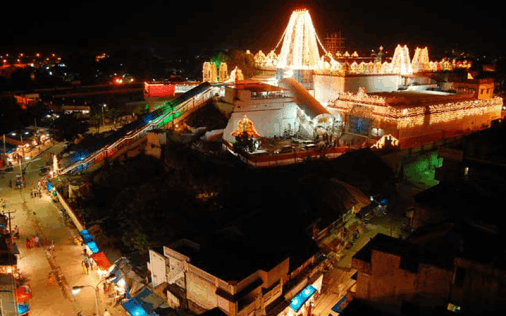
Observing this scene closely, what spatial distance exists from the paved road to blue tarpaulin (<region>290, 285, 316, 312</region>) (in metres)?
6.09

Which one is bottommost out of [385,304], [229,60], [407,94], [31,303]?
[31,303]

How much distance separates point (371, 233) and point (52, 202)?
1767 cm

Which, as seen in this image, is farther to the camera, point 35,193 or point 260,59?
point 260,59

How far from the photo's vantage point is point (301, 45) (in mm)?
32969

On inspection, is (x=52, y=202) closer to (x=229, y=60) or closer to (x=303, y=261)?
(x=303, y=261)

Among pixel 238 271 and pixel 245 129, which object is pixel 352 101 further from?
pixel 238 271

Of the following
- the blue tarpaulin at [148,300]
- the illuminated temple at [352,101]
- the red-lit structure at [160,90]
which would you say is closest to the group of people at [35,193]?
the illuminated temple at [352,101]

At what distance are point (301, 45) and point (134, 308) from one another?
2503 centimetres

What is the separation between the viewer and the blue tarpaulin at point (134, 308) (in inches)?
530

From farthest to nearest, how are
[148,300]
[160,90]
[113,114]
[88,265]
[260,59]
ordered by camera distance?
1. [260,59]
2. [113,114]
3. [160,90]
4. [88,265]
5. [148,300]

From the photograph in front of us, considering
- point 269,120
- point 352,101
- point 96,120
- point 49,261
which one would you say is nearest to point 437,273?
point 49,261

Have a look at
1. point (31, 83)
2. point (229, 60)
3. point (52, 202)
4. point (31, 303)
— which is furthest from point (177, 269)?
point (31, 83)

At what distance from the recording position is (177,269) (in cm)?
1330

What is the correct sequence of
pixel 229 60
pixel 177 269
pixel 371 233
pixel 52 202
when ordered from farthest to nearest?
pixel 229 60
pixel 52 202
pixel 371 233
pixel 177 269
